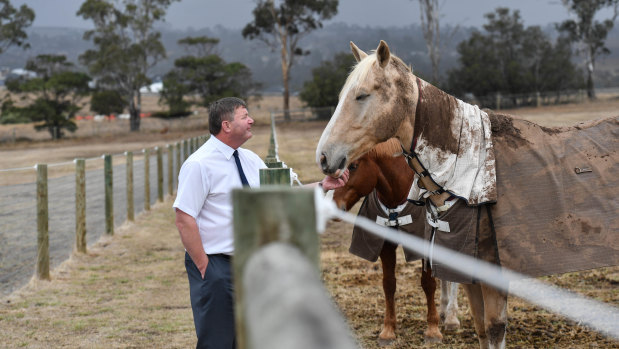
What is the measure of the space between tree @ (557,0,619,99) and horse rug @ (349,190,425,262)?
151ft

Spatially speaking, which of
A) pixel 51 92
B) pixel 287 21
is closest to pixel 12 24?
pixel 51 92

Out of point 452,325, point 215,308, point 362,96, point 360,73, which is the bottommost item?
point 452,325

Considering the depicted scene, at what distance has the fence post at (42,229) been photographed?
6852 mm

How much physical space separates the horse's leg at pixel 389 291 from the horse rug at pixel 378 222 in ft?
0.45

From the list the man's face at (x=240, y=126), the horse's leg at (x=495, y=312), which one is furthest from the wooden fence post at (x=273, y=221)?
the horse's leg at (x=495, y=312)

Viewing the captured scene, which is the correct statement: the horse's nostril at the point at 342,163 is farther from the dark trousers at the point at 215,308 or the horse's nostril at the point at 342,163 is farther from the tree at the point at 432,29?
the tree at the point at 432,29

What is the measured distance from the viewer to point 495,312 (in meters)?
3.38

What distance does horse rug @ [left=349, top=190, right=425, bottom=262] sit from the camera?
14.9ft

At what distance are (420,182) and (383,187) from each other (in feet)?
4.00

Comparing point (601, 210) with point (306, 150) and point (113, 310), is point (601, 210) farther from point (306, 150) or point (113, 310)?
point (306, 150)

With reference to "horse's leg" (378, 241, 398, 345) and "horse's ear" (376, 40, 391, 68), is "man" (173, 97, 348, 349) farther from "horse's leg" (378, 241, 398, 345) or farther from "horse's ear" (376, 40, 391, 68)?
"horse's leg" (378, 241, 398, 345)

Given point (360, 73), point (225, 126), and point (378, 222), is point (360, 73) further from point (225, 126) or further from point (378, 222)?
point (378, 222)

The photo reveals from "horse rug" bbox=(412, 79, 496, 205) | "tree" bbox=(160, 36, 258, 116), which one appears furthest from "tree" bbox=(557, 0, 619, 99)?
"horse rug" bbox=(412, 79, 496, 205)

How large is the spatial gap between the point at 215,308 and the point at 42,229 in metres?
4.61
